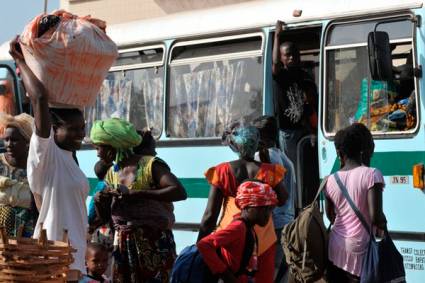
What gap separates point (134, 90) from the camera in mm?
11328

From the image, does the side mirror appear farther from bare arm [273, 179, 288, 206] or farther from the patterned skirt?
the patterned skirt

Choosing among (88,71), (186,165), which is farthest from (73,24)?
(186,165)

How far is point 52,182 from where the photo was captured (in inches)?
199

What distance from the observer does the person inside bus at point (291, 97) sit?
973 centimetres

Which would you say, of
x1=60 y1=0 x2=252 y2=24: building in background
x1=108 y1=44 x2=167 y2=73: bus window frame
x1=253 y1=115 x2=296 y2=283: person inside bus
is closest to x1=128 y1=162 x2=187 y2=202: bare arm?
x1=253 y1=115 x2=296 y2=283: person inside bus

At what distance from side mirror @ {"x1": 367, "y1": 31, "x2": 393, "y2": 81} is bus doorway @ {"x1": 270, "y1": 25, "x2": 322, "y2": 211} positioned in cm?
107

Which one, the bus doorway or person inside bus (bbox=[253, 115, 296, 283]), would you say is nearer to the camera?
person inside bus (bbox=[253, 115, 296, 283])

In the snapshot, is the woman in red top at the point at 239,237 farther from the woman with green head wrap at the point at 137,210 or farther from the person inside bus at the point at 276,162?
the person inside bus at the point at 276,162

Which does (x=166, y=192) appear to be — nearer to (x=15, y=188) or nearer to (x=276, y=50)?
(x=15, y=188)

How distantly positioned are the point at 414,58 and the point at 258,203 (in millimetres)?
3142

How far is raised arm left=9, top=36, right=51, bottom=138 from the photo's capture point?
4918 mm

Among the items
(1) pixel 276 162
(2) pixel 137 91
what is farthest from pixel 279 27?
(2) pixel 137 91

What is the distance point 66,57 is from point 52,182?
0.67 meters

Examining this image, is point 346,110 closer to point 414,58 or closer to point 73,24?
point 414,58
